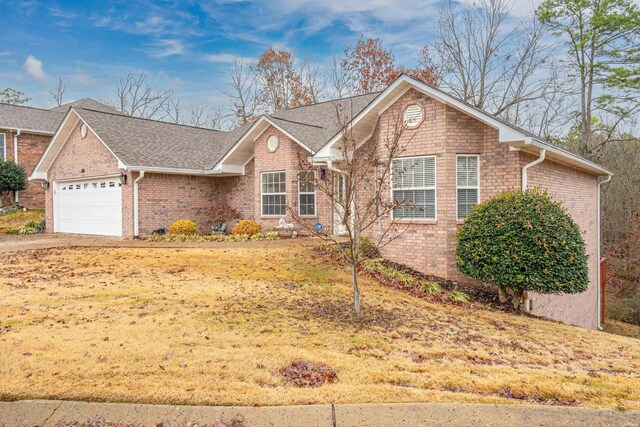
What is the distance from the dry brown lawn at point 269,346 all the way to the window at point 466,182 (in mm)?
2795

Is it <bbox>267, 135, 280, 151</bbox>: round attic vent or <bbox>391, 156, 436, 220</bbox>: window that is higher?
<bbox>267, 135, 280, 151</bbox>: round attic vent

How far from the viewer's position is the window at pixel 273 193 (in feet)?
52.7

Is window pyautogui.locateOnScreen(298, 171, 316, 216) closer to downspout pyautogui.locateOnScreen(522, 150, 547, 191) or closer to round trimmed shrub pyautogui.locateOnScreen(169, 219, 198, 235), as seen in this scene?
round trimmed shrub pyautogui.locateOnScreen(169, 219, 198, 235)

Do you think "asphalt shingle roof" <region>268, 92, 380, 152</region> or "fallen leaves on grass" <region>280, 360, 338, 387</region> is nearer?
"fallen leaves on grass" <region>280, 360, 338, 387</region>

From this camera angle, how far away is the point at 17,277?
9453mm

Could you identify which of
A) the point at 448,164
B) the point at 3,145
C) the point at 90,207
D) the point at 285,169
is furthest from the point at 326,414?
the point at 3,145

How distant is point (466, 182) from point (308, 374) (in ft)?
24.1

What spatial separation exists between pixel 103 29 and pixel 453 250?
1882 centimetres

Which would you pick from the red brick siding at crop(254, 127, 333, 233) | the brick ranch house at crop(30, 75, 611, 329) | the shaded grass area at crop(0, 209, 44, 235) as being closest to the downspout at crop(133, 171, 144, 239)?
the brick ranch house at crop(30, 75, 611, 329)

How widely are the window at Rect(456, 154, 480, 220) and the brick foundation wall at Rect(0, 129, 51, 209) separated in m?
22.8

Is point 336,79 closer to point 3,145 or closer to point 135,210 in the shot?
point 135,210

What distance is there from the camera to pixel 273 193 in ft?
53.4

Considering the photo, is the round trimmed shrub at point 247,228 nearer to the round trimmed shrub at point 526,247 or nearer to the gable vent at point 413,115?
the gable vent at point 413,115

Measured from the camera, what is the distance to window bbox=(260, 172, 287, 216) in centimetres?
1608
